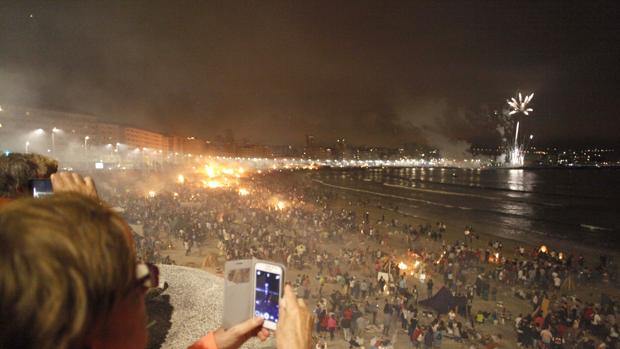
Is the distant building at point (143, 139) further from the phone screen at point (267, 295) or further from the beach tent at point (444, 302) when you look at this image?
the phone screen at point (267, 295)

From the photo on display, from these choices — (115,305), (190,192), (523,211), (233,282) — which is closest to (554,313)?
(233,282)

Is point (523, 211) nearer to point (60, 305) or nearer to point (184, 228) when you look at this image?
point (184, 228)

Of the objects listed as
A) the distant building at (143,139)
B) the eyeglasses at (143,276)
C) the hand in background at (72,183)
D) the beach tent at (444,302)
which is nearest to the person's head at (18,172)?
the hand in background at (72,183)

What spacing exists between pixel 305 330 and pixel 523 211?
179 feet

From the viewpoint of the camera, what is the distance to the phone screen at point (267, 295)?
2.09 meters

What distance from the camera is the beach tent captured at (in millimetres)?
12648

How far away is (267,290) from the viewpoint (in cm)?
219

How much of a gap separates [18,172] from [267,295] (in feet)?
7.60

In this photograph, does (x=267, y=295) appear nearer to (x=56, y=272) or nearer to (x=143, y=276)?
(x=143, y=276)


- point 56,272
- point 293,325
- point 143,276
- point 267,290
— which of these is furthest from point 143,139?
point 56,272

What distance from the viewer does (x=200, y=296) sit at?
7.74 meters

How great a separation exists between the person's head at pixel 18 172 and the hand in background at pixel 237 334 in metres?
2.01

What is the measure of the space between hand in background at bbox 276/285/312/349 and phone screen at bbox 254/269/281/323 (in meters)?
0.63

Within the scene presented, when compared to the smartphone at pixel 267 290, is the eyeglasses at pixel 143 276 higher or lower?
higher
